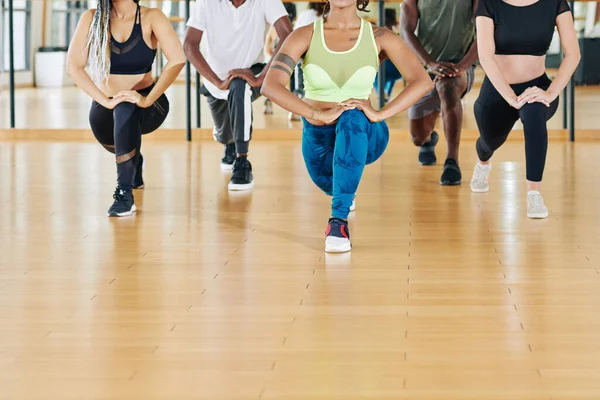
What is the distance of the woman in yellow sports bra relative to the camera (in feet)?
14.6

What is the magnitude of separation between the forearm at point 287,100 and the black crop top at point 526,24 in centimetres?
127

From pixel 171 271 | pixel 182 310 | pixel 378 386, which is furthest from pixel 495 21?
pixel 378 386

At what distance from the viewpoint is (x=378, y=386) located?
262 cm

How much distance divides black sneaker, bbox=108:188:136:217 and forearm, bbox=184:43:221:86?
1206 millimetres

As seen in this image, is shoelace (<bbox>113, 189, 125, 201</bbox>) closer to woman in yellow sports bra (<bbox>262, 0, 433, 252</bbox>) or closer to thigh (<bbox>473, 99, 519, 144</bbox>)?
woman in yellow sports bra (<bbox>262, 0, 433, 252</bbox>)

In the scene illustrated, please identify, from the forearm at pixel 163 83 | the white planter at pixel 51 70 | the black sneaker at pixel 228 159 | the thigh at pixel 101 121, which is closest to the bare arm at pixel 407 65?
the forearm at pixel 163 83

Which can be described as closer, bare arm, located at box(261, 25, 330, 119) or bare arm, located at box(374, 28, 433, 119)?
bare arm, located at box(261, 25, 330, 119)

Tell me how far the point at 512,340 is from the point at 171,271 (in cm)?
141

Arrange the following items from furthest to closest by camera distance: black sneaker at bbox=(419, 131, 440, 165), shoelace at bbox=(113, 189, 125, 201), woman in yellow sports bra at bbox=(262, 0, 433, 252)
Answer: black sneaker at bbox=(419, 131, 440, 165) → shoelace at bbox=(113, 189, 125, 201) → woman in yellow sports bra at bbox=(262, 0, 433, 252)

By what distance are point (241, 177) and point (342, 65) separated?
5.61ft

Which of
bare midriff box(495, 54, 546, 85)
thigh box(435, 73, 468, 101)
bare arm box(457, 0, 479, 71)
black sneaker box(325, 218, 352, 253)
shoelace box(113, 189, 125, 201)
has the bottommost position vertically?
black sneaker box(325, 218, 352, 253)

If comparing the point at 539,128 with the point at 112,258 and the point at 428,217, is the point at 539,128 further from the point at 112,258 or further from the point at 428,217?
the point at 112,258

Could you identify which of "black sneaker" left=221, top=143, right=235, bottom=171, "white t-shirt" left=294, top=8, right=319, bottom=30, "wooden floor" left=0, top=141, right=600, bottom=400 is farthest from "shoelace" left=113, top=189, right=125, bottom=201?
"white t-shirt" left=294, top=8, right=319, bottom=30

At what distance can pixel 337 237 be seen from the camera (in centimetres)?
439
